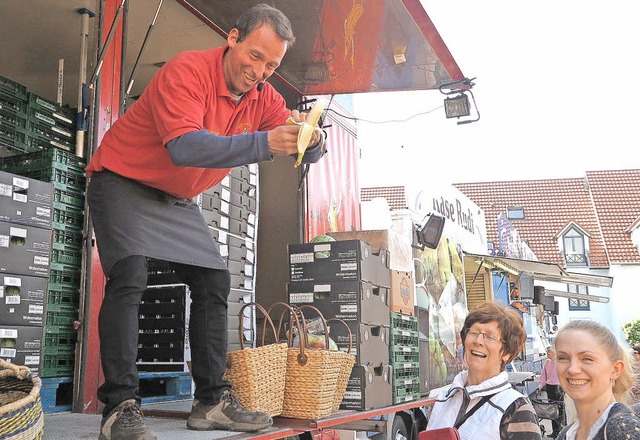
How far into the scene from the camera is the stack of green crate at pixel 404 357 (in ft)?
18.6

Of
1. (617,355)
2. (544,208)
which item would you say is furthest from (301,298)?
(544,208)

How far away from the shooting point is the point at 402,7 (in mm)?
5363

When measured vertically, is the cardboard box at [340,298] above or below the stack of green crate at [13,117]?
below

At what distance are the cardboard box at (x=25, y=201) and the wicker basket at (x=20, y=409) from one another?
4.88 feet

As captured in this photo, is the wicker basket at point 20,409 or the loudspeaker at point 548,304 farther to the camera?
the loudspeaker at point 548,304

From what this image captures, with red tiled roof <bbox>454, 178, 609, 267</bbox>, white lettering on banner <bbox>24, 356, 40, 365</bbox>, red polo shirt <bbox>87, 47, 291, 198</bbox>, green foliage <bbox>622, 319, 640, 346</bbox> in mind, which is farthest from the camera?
red tiled roof <bbox>454, 178, 609, 267</bbox>

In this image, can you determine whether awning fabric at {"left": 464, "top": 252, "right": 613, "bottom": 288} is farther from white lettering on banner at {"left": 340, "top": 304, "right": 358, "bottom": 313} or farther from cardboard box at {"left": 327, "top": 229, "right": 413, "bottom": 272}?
white lettering on banner at {"left": 340, "top": 304, "right": 358, "bottom": 313}

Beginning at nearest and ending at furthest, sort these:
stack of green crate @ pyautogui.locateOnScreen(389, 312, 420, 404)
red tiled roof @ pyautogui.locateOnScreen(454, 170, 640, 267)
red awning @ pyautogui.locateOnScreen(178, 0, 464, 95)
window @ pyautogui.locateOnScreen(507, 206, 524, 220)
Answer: red awning @ pyautogui.locateOnScreen(178, 0, 464, 95)
stack of green crate @ pyautogui.locateOnScreen(389, 312, 420, 404)
red tiled roof @ pyautogui.locateOnScreen(454, 170, 640, 267)
window @ pyautogui.locateOnScreen(507, 206, 524, 220)

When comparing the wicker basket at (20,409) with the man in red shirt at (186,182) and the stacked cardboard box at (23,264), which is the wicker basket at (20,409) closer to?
the man in red shirt at (186,182)

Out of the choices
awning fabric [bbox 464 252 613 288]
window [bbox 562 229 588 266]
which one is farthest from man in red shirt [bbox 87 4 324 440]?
window [bbox 562 229 588 266]

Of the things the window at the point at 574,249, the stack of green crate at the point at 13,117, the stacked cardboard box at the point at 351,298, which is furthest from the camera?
the window at the point at 574,249

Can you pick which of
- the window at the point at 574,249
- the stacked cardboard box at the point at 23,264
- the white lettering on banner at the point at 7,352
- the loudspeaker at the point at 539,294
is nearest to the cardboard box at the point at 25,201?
the stacked cardboard box at the point at 23,264

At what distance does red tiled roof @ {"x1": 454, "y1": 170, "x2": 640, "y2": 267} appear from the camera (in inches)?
1361

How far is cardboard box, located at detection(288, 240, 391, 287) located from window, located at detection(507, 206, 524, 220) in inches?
1287
